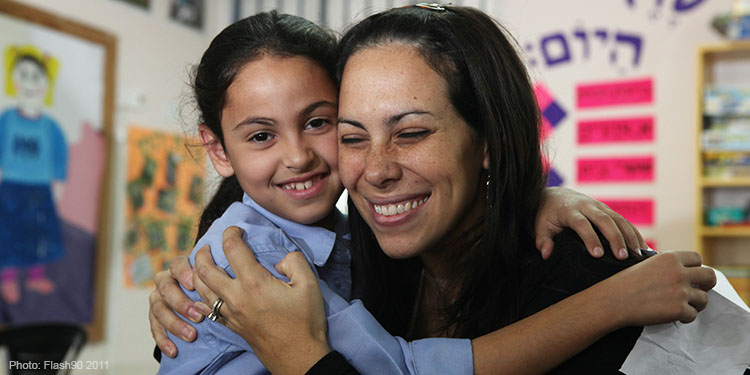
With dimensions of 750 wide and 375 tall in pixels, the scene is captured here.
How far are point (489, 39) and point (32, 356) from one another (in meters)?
2.56

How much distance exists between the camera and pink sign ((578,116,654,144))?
4.43 meters

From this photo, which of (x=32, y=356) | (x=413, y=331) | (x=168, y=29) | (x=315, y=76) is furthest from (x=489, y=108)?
(x=168, y=29)

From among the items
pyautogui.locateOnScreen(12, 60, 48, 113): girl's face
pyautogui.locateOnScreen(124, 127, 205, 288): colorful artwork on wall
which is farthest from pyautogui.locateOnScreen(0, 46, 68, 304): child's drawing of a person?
pyautogui.locateOnScreen(124, 127, 205, 288): colorful artwork on wall

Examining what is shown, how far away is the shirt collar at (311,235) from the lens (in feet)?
4.79

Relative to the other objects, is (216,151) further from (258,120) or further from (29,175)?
(29,175)

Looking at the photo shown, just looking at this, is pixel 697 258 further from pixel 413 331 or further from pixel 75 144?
pixel 75 144

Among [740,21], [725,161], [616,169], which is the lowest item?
[616,169]

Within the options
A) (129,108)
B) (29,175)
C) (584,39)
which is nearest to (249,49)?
(29,175)

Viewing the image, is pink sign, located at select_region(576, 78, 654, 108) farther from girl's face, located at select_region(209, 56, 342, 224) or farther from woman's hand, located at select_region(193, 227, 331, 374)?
woman's hand, located at select_region(193, 227, 331, 374)

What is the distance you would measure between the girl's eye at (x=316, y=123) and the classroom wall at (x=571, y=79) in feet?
9.44

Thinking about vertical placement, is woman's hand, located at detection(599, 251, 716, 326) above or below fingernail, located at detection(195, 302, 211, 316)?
above

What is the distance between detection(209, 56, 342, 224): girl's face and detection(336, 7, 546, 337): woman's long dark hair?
0.13m

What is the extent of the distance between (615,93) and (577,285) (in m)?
3.66

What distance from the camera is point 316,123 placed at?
1.49 m
